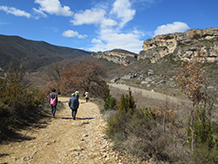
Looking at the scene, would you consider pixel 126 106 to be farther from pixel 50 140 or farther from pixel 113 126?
pixel 50 140

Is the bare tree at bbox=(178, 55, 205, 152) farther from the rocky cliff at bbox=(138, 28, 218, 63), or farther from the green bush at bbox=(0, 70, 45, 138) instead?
the rocky cliff at bbox=(138, 28, 218, 63)

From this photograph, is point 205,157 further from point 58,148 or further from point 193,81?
point 58,148

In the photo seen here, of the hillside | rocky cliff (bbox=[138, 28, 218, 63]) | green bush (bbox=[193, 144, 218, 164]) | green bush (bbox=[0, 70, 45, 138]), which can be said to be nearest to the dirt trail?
green bush (bbox=[0, 70, 45, 138])

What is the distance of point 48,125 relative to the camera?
5.21 meters

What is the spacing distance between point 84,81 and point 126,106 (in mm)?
11613

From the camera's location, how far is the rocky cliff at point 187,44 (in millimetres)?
52287

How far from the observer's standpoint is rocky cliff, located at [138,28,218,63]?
172 feet

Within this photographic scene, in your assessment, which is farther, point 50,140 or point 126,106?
point 126,106

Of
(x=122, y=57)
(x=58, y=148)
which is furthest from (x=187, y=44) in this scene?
(x=58, y=148)

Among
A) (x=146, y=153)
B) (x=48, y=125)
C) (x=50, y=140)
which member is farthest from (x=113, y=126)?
(x=48, y=125)

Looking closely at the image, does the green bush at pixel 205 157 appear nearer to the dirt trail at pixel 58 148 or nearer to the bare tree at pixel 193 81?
the bare tree at pixel 193 81

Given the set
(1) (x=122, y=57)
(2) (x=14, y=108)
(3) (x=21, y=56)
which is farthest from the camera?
(1) (x=122, y=57)

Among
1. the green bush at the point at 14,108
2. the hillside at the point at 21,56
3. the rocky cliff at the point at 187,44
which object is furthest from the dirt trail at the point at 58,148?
the hillside at the point at 21,56

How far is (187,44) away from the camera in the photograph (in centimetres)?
6806
